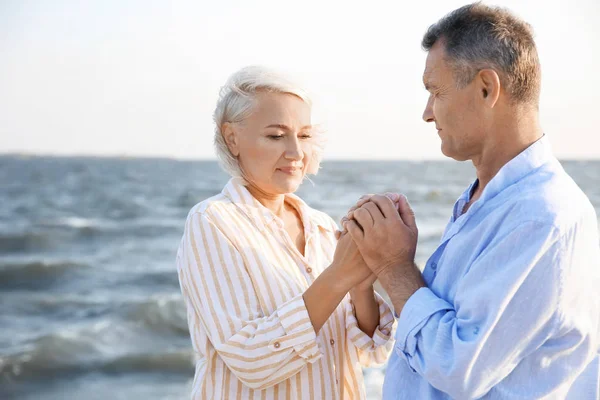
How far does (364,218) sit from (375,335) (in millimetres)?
629

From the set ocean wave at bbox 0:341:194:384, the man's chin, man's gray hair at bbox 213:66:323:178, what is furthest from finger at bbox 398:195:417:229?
ocean wave at bbox 0:341:194:384

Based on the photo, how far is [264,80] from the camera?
108 inches

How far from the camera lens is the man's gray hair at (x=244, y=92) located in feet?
9.00

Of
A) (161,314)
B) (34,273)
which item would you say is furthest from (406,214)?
(34,273)

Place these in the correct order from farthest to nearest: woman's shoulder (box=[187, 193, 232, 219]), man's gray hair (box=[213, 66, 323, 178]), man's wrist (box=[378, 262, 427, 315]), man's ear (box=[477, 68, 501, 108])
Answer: man's gray hair (box=[213, 66, 323, 178]), woman's shoulder (box=[187, 193, 232, 219]), man's wrist (box=[378, 262, 427, 315]), man's ear (box=[477, 68, 501, 108])

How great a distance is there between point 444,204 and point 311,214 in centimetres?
A: 2199

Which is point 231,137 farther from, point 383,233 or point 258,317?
point 383,233

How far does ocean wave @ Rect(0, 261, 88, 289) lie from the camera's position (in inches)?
486

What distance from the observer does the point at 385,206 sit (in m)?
2.36

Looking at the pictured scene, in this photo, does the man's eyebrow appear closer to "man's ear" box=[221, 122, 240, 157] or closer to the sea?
"man's ear" box=[221, 122, 240, 157]

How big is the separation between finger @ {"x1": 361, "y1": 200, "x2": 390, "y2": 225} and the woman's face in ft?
1.78

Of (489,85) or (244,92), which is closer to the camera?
(489,85)

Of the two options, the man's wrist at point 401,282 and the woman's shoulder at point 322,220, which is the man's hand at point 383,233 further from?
the woman's shoulder at point 322,220

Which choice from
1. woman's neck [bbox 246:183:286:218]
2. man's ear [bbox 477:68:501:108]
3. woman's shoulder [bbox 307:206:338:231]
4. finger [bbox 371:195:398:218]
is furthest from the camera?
woman's shoulder [bbox 307:206:338:231]
